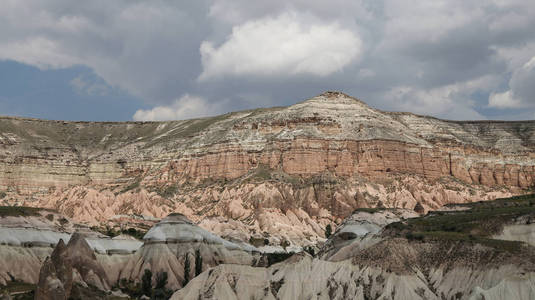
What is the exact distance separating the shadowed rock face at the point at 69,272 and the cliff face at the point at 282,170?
137ft

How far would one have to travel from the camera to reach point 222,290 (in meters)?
70.2

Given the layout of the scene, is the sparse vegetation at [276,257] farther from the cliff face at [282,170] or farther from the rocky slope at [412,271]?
the rocky slope at [412,271]

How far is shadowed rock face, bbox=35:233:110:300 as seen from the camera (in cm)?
6469

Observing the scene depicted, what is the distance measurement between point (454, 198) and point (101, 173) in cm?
9595

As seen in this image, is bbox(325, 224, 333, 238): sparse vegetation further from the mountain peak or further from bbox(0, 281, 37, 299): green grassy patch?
bbox(0, 281, 37, 299): green grassy patch

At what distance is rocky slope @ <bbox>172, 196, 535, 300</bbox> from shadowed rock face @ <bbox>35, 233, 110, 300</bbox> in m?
11.9

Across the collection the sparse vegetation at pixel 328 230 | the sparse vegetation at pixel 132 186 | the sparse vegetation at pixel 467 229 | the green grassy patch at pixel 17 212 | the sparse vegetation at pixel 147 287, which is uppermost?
the sparse vegetation at pixel 132 186

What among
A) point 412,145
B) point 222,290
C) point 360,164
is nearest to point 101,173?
point 360,164

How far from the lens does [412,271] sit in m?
69.4

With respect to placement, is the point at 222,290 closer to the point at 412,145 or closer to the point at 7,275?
the point at 7,275

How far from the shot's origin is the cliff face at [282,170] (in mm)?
150625

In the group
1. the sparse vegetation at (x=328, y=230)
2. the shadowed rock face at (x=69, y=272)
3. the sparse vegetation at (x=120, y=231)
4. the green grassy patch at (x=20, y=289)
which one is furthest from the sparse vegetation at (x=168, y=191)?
the green grassy patch at (x=20, y=289)

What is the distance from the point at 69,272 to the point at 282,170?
94743 mm

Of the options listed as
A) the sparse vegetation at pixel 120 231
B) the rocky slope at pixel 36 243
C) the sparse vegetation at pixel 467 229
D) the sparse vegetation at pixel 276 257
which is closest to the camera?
the sparse vegetation at pixel 467 229
